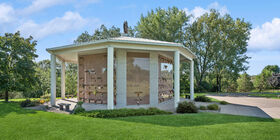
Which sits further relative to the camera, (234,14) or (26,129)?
(234,14)

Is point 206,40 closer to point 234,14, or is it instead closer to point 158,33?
point 234,14

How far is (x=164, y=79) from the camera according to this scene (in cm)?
1271

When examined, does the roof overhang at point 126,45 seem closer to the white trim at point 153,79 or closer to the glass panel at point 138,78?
the glass panel at point 138,78

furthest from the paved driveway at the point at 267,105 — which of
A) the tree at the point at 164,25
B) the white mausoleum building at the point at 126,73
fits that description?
the tree at the point at 164,25

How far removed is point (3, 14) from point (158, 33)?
67.3 ft

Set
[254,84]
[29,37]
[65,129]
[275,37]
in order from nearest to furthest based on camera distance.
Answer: [65,129], [29,37], [275,37], [254,84]

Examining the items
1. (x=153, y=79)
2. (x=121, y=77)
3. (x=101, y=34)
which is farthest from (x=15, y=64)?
(x=101, y=34)

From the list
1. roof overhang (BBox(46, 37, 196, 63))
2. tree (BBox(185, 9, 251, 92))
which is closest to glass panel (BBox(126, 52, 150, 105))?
roof overhang (BBox(46, 37, 196, 63))

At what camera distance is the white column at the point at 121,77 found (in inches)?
409

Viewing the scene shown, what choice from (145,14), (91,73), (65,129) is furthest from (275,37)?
(65,129)

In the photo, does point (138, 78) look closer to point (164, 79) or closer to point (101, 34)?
point (164, 79)

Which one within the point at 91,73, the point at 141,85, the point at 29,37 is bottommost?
the point at 141,85

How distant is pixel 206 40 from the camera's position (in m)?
28.4

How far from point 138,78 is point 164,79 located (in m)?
2.75
